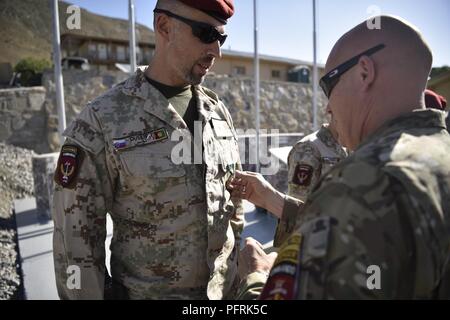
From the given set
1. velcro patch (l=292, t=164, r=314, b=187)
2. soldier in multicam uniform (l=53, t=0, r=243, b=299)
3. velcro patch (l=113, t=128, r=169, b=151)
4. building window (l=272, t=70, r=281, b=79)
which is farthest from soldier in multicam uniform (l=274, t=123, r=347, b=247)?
building window (l=272, t=70, r=281, b=79)

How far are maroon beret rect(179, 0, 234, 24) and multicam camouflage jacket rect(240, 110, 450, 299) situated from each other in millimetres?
1207

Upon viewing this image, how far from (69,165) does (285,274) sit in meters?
1.14

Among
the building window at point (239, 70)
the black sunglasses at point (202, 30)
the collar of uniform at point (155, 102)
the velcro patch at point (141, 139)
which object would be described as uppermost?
the building window at point (239, 70)

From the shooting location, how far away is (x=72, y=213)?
5.42ft

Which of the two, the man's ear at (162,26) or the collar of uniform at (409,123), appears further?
the man's ear at (162,26)

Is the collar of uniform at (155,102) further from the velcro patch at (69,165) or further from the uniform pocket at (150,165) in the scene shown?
the velcro patch at (69,165)

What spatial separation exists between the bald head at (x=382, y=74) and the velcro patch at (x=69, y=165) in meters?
1.17

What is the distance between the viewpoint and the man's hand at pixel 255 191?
2.08m

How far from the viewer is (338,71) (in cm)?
127

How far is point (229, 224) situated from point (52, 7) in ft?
13.0

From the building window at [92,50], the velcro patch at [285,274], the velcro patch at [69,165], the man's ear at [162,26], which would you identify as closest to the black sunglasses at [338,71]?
the velcro patch at [285,274]

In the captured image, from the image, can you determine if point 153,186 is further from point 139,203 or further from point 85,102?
point 85,102

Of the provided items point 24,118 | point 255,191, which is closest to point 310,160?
point 255,191

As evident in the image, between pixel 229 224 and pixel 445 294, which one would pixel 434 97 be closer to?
pixel 229 224
